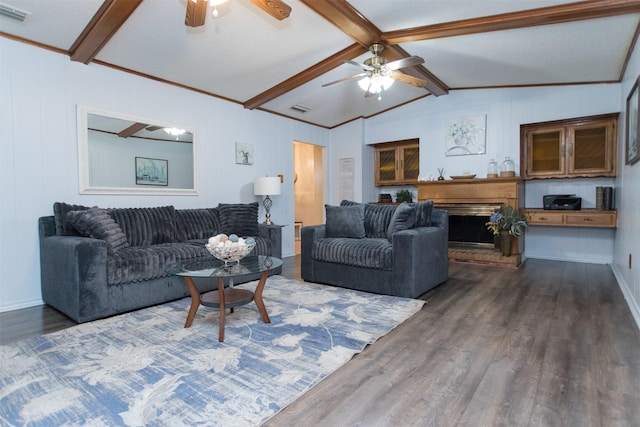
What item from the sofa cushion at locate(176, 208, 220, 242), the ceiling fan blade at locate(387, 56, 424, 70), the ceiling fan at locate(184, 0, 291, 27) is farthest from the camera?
the sofa cushion at locate(176, 208, 220, 242)

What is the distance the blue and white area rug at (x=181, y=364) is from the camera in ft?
5.30

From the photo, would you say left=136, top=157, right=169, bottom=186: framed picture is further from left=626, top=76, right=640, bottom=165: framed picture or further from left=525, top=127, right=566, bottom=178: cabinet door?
left=525, top=127, right=566, bottom=178: cabinet door

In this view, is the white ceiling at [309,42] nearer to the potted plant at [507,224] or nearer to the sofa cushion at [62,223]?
the sofa cushion at [62,223]

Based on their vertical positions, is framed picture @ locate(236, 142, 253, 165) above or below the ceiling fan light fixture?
below

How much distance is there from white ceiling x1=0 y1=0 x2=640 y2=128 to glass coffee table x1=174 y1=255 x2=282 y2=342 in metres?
2.21

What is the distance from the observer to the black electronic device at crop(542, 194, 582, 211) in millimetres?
4785

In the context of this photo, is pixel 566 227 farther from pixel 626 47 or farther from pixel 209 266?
pixel 209 266

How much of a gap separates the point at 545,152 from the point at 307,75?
146 inches

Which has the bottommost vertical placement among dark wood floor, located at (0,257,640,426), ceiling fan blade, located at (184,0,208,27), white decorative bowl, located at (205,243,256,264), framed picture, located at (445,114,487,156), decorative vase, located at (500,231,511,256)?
dark wood floor, located at (0,257,640,426)

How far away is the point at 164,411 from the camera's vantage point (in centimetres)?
161

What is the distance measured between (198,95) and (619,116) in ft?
18.1

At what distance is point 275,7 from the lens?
2.47 metres

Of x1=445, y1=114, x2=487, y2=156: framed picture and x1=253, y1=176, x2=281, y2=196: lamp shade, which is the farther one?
x1=445, y1=114, x2=487, y2=156: framed picture

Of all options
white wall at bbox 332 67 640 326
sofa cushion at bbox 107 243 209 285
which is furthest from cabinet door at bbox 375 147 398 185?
sofa cushion at bbox 107 243 209 285
